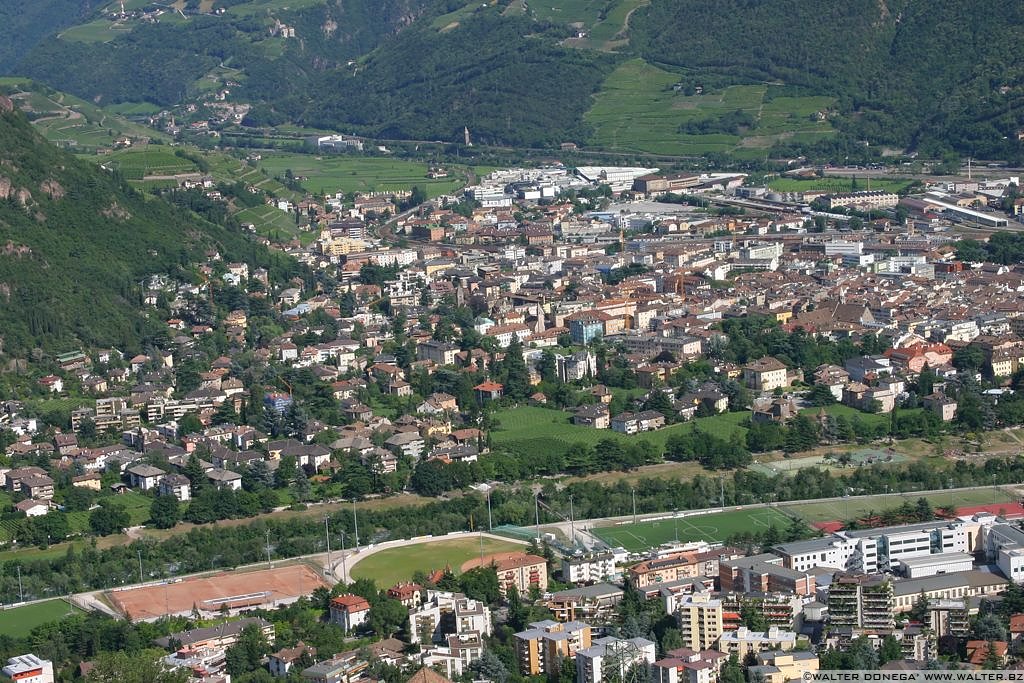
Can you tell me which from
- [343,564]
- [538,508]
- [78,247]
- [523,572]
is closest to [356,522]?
[343,564]

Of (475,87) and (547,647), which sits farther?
(475,87)

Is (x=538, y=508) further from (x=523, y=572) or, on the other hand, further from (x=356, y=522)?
(x=523, y=572)

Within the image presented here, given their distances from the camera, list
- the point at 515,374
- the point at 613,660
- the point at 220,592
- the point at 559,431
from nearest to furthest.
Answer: the point at 613,660
the point at 220,592
the point at 559,431
the point at 515,374

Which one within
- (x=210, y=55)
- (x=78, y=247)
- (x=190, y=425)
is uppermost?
(x=210, y=55)

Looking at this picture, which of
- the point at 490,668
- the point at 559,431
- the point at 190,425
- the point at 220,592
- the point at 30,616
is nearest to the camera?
the point at 490,668

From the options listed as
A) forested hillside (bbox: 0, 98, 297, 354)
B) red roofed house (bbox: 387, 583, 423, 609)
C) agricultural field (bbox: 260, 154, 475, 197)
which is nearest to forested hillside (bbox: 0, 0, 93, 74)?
agricultural field (bbox: 260, 154, 475, 197)

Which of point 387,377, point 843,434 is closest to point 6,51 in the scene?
point 387,377

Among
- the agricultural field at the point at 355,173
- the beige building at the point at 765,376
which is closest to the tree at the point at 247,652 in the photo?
the beige building at the point at 765,376
